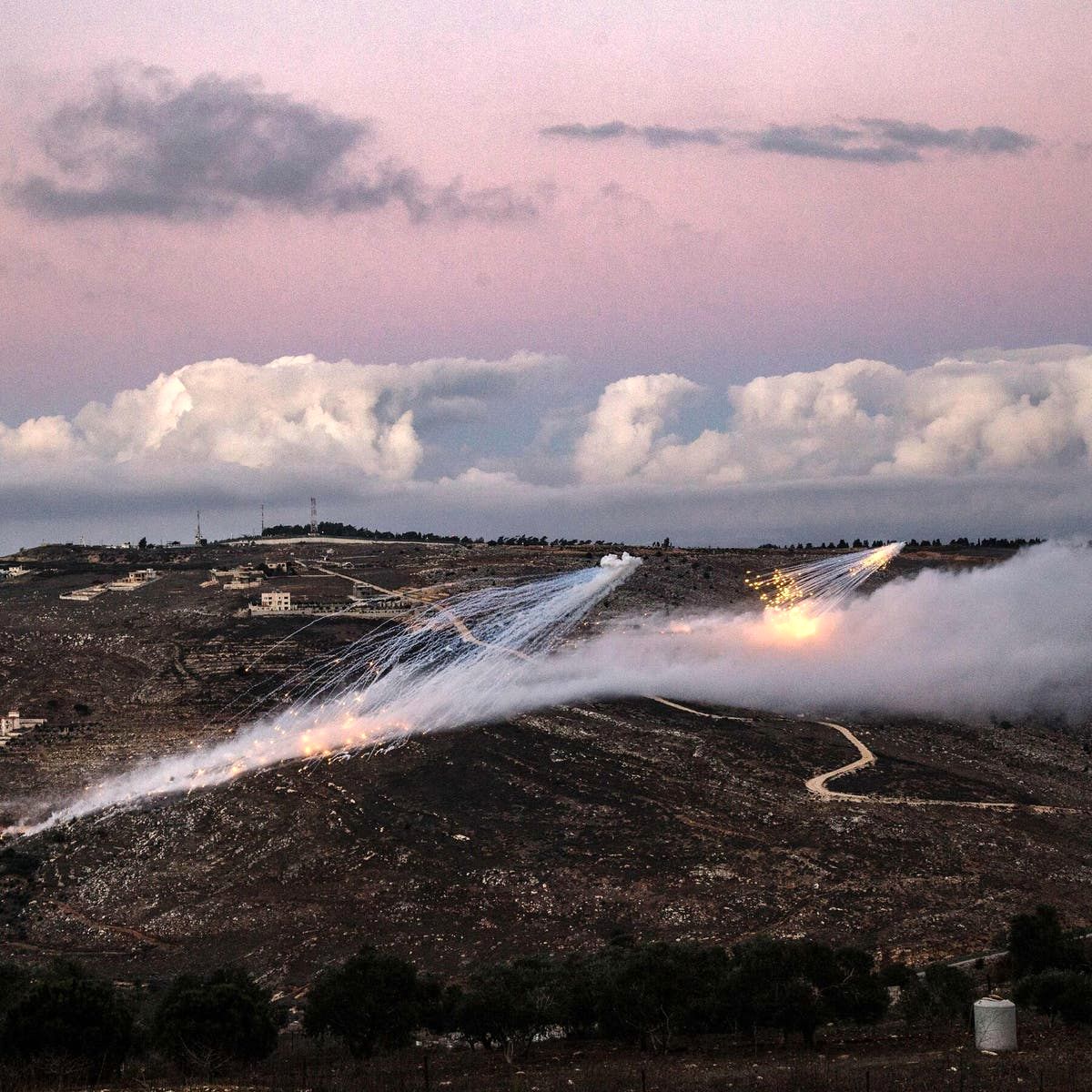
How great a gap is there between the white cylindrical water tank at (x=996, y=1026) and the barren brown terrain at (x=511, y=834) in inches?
845

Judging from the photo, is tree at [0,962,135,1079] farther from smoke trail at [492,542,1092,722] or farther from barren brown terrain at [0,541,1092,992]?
smoke trail at [492,542,1092,722]

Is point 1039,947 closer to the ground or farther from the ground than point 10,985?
closer to the ground

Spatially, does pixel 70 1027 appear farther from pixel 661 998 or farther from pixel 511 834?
pixel 511 834

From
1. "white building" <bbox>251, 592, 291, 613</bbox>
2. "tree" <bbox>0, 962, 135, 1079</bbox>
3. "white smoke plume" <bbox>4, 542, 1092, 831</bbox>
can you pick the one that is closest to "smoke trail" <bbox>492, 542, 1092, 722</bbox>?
"white smoke plume" <bbox>4, 542, 1092, 831</bbox>

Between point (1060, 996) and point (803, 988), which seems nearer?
point (803, 988)

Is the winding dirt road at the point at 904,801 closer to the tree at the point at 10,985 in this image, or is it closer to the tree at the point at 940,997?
the tree at the point at 940,997

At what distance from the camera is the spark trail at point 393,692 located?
10362cm

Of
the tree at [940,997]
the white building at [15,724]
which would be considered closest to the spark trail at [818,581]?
the white building at [15,724]

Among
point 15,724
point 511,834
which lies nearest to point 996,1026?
point 511,834

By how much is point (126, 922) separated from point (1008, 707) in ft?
271

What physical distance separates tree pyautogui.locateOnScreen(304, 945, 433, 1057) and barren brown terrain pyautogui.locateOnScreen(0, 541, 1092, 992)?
15548mm

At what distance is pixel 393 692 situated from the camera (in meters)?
118

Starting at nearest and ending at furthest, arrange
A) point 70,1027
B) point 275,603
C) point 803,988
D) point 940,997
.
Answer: point 70,1027 → point 803,988 → point 940,997 → point 275,603

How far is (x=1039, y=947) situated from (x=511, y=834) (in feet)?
112
